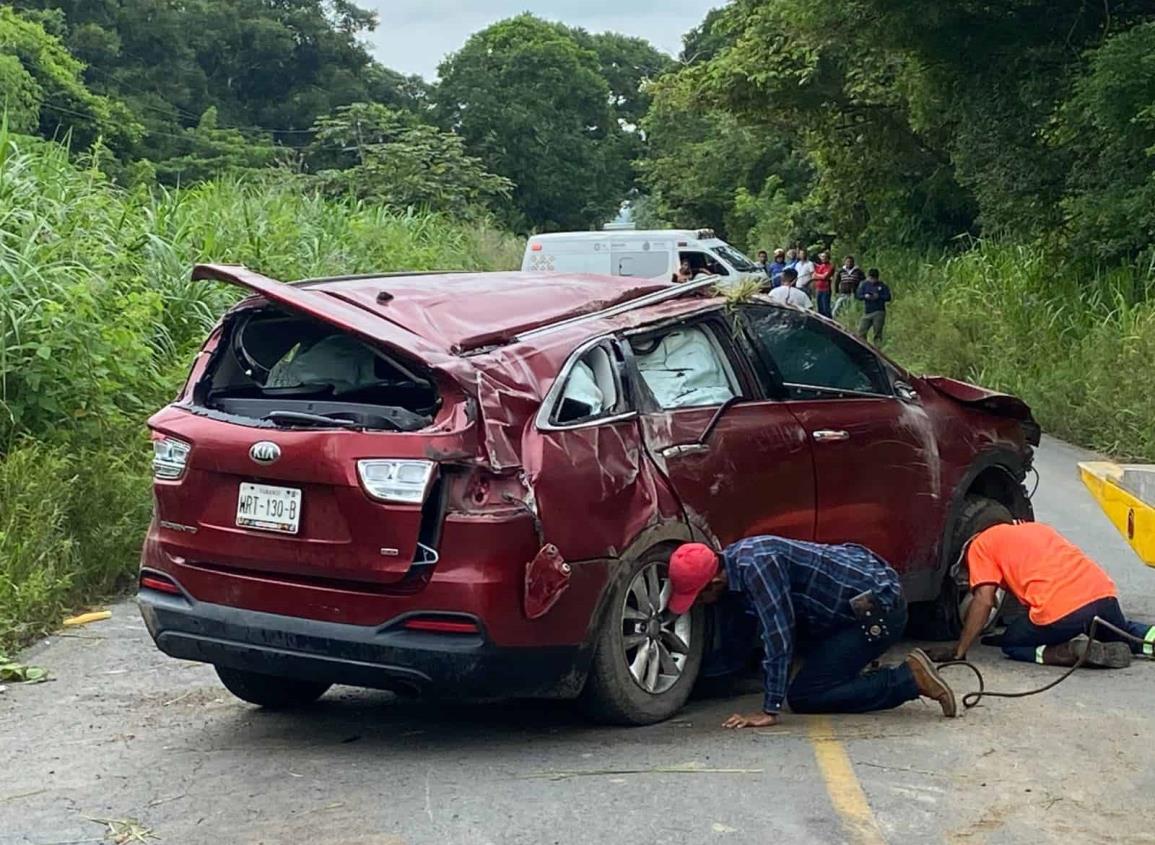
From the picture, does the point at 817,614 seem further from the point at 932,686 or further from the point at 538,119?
the point at 538,119

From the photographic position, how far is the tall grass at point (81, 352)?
8.29 m

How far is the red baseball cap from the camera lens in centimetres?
562

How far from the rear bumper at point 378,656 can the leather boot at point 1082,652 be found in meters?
2.73

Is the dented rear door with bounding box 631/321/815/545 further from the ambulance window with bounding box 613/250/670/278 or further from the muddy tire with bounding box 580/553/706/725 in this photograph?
the ambulance window with bounding box 613/250/670/278

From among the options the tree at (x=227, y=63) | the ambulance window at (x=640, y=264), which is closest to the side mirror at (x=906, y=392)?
the ambulance window at (x=640, y=264)

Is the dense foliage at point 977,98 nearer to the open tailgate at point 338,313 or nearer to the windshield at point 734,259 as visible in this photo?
the windshield at point 734,259

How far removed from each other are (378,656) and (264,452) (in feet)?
2.78

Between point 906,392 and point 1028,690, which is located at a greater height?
point 906,392

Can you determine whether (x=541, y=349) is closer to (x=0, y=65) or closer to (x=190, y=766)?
(x=190, y=766)

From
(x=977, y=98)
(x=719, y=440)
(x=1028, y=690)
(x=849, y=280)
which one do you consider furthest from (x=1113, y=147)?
(x=849, y=280)

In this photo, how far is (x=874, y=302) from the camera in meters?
26.2

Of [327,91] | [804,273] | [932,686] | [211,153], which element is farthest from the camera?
[327,91]

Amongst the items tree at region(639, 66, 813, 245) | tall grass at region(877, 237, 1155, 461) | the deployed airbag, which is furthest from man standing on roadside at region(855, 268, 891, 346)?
the deployed airbag

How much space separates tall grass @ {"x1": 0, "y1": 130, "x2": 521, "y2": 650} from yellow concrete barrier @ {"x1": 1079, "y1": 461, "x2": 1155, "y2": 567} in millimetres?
5290
